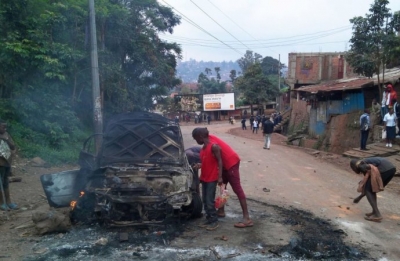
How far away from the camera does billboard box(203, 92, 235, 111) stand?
6569cm

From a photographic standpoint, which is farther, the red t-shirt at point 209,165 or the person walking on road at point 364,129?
the person walking on road at point 364,129

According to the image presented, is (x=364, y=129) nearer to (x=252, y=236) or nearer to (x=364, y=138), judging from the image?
(x=364, y=138)

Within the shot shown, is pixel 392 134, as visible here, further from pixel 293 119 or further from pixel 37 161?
pixel 293 119

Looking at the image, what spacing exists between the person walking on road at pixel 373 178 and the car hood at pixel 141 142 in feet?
10.8

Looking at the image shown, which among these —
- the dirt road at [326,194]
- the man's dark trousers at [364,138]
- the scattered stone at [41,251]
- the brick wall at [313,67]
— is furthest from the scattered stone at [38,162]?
the brick wall at [313,67]

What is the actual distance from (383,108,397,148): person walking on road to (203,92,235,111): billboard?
168 feet

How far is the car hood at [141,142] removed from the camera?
7.38m

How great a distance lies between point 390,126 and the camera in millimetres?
14305

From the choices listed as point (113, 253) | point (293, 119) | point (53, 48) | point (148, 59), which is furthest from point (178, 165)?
point (293, 119)

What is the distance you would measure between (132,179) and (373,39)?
43.0 feet

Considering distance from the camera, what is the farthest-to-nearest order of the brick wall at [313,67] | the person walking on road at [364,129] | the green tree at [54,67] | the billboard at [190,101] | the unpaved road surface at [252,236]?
the billboard at [190,101] → the brick wall at [313,67] → the person walking on road at [364,129] → the green tree at [54,67] → the unpaved road surface at [252,236]

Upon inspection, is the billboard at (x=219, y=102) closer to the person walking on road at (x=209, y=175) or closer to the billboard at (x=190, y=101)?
the billboard at (x=190, y=101)

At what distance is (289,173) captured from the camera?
43.1ft

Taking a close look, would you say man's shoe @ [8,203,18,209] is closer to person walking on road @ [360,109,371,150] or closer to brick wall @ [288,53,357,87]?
person walking on road @ [360,109,371,150]
